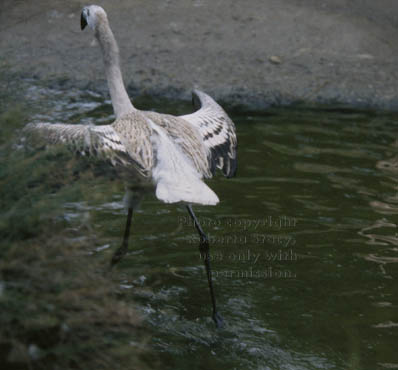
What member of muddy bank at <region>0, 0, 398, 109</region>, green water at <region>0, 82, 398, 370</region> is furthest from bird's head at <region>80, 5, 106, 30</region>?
muddy bank at <region>0, 0, 398, 109</region>

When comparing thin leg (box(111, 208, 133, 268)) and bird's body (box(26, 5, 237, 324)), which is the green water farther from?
bird's body (box(26, 5, 237, 324))

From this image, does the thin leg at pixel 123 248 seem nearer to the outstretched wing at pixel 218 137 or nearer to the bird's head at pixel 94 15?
the outstretched wing at pixel 218 137

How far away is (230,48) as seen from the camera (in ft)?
30.1

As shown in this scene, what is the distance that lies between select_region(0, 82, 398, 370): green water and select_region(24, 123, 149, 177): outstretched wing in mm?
216

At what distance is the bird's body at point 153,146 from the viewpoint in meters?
3.84

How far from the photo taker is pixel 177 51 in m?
9.12

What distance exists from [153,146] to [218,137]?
886 millimetres

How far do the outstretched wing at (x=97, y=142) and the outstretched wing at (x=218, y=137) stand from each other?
33.5 inches

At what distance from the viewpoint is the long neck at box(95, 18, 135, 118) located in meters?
4.91

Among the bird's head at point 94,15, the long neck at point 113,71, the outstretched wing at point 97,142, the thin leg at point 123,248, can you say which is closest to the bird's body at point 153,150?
the outstretched wing at point 97,142

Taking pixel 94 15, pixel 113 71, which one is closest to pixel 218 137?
pixel 113 71

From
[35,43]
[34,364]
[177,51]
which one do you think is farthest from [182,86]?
[34,364]

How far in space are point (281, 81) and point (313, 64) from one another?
0.66 meters

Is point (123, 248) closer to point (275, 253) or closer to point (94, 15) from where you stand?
point (275, 253)
